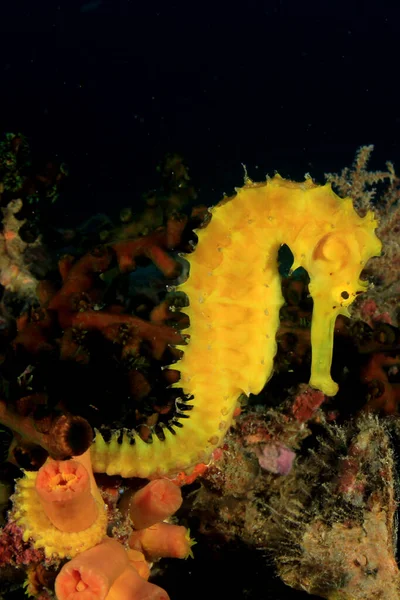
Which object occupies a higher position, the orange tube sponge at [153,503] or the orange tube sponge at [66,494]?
the orange tube sponge at [66,494]

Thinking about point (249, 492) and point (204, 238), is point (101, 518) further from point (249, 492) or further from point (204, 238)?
point (204, 238)

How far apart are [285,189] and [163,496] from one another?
171 centimetres

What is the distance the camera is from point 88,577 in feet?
6.56

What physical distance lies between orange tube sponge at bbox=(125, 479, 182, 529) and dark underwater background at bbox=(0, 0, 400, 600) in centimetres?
1677

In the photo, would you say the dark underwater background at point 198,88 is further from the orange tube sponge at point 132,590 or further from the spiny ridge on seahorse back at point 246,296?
the orange tube sponge at point 132,590

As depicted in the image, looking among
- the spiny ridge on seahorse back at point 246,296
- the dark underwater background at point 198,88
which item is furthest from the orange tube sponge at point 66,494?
the dark underwater background at point 198,88

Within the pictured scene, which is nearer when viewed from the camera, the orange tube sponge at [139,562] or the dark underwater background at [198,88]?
the orange tube sponge at [139,562]

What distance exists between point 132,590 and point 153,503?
1.32ft

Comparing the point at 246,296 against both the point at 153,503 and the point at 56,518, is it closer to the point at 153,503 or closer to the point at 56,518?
the point at 153,503

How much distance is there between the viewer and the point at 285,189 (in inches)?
101

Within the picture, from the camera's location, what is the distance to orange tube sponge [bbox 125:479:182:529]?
95.9 inches

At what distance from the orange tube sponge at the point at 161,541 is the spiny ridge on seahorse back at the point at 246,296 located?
0.29 metres

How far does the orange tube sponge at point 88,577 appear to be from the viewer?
78.0 inches

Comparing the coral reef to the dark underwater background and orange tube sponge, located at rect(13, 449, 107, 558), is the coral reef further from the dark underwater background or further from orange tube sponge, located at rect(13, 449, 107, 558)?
the dark underwater background
